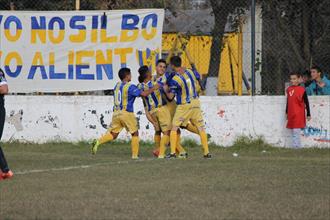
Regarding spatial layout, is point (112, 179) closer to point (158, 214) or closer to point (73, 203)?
point (73, 203)

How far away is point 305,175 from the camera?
41.9 feet

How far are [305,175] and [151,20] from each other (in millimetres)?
8965

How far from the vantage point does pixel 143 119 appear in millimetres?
20375

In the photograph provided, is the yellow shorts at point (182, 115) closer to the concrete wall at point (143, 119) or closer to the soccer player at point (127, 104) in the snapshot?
the soccer player at point (127, 104)

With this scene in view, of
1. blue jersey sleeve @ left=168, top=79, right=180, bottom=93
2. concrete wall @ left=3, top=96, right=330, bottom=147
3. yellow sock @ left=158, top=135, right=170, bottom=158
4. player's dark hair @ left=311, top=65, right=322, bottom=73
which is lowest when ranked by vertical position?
yellow sock @ left=158, top=135, right=170, bottom=158

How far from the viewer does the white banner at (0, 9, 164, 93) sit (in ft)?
68.8

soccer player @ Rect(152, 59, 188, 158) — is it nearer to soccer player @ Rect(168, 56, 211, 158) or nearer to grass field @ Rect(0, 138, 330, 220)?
soccer player @ Rect(168, 56, 211, 158)

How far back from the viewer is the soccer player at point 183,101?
16672 mm

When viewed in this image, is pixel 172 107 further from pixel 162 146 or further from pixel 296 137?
pixel 296 137

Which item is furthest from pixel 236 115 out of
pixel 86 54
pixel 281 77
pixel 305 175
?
pixel 305 175

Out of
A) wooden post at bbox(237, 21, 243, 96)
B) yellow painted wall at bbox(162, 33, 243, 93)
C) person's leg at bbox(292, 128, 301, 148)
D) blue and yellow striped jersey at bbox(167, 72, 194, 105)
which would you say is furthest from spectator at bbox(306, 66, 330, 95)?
blue and yellow striped jersey at bbox(167, 72, 194, 105)

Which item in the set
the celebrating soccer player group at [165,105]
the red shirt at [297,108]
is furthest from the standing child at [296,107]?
the celebrating soccer player group at [165,105]

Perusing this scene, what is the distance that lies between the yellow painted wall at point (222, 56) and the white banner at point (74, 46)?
35.4 inches

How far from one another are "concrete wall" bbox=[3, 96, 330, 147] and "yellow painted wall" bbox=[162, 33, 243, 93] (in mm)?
693
